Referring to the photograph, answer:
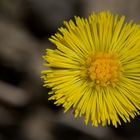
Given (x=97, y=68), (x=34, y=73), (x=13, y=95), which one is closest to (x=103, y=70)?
(x=97, y=68)

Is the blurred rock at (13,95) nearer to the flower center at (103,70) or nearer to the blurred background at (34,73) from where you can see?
the blurred background at (34,73)

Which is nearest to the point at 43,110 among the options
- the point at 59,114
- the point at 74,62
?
the point at 59,114

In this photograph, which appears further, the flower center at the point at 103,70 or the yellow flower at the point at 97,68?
the flower center at the point at 103,70

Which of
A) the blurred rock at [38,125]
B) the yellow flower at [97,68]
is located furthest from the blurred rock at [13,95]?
the yellow flower at [97,68]

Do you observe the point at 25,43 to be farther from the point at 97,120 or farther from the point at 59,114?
the point at 97,120

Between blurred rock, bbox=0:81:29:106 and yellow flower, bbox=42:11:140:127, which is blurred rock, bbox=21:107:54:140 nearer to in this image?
blurred rock, bbox=0:81:29:106

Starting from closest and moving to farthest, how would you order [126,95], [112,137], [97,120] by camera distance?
[97,120] → [126,95] → [112,137]

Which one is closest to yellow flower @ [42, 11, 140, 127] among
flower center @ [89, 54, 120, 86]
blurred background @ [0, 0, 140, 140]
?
flower center @ [89, 54, 120, 86]

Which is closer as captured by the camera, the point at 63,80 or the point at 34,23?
the point at 63,80
